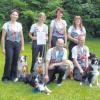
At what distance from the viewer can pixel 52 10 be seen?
20609 mm

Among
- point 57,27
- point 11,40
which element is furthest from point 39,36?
point 11,40

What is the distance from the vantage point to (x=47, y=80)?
9445mm

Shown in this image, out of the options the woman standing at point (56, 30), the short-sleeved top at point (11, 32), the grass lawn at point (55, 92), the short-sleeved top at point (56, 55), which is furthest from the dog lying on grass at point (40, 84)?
the woman standing at point (56, 30)

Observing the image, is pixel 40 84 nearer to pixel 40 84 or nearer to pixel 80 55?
pixel 40 84

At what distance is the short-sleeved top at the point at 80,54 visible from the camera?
33.4ft

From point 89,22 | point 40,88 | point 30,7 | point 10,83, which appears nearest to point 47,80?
point 40,88

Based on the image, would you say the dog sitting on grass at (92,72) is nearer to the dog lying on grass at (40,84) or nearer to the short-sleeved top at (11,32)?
the dog lying on grass at (40,84)

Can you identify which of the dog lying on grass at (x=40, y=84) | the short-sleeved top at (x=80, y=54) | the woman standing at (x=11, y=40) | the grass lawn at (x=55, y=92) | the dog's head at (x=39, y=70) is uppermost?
the woman standing at (x=11, y=40)

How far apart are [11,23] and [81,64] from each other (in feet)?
6.74

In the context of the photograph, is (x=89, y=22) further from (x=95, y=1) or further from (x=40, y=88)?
(x=40, y=88)

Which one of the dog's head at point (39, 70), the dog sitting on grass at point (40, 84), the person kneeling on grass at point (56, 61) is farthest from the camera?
the person kneeling on grass at point (56, 61)

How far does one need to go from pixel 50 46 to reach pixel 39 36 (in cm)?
52

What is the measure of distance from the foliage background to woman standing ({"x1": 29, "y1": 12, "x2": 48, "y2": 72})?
9.37m

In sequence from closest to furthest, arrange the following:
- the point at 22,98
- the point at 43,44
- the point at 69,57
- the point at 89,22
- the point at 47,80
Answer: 1. the point at 22,98
2. the point at 47,80
3. the point at 43,44
4. the point at 69,57
5. the point at 89,22
